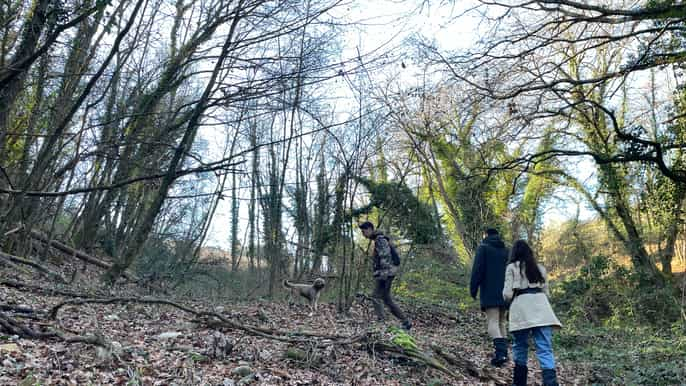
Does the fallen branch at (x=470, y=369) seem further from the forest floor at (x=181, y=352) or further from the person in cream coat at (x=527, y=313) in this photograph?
the person in cream coat at (x=527, y=313)

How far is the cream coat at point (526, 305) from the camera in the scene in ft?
18.2

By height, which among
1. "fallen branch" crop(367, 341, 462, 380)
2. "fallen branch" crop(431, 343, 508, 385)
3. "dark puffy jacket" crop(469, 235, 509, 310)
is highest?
"dark puffy jacket" crop(469, 235, 509, 310)

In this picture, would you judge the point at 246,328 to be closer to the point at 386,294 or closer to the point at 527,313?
the point at 527,313

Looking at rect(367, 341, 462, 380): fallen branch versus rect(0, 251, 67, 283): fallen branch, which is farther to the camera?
rect(0, 251, 67, 283): fallen branch

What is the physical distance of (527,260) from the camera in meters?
5.83

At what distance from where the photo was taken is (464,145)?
64.3ft

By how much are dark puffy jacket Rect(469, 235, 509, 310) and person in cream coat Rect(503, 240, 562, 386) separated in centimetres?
107

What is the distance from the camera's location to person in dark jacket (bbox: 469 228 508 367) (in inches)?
273

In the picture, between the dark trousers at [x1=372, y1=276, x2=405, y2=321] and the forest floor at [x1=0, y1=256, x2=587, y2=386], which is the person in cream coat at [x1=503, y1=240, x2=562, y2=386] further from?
the dark trousers at [x1=372, y1=276, x2=405, y2=321]

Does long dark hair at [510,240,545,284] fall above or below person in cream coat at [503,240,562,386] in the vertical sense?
above

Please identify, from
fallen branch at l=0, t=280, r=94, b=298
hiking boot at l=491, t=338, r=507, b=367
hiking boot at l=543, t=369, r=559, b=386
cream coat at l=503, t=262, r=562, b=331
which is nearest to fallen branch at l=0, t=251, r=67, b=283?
fallen branch at l=0, t=280, r=94, b=298

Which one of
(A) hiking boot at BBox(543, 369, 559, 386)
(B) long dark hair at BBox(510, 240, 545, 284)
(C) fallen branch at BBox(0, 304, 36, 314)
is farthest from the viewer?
(B) long dark hair at BBox(510, 240, 545, 284)

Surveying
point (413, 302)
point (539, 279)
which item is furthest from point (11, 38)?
point (413, 302)

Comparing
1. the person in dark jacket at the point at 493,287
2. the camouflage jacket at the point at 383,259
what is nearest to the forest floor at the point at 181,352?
the person in dark jacket at the point at 493,287
